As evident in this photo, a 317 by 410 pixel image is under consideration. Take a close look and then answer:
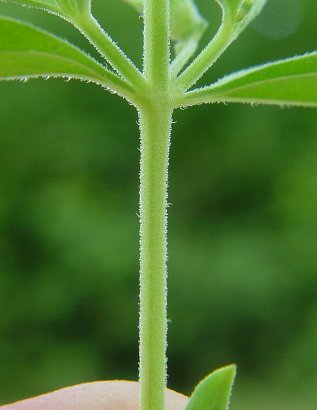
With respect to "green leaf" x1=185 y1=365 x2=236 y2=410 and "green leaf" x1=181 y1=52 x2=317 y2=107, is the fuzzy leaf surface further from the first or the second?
"green leaf" x1=185 y1=365 x2=236 y2=410

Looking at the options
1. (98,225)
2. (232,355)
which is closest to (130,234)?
(98,225)

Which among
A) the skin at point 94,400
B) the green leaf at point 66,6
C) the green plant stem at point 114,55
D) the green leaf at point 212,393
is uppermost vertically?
the green leaf at point 66,6

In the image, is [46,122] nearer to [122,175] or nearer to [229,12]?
[122,175]

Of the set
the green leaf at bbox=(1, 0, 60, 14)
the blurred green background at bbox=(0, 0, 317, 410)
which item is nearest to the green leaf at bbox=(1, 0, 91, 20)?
the green leaf at bbox=(1, 0, 60, 14)

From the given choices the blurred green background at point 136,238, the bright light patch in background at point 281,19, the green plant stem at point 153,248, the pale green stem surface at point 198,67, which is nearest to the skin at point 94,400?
the green plant stem at point 153,248

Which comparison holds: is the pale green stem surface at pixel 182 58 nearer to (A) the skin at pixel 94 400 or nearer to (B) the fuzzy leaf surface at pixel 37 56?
(B) the fuzzy leaf surface at pixel 37 56

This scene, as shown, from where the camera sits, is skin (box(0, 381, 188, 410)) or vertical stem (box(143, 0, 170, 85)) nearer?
vertical stem (box(143, 0, 170, 85))

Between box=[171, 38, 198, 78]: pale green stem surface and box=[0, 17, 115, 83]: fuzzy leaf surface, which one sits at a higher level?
box=[171, 38, 198, 78]: pale green stem surface
